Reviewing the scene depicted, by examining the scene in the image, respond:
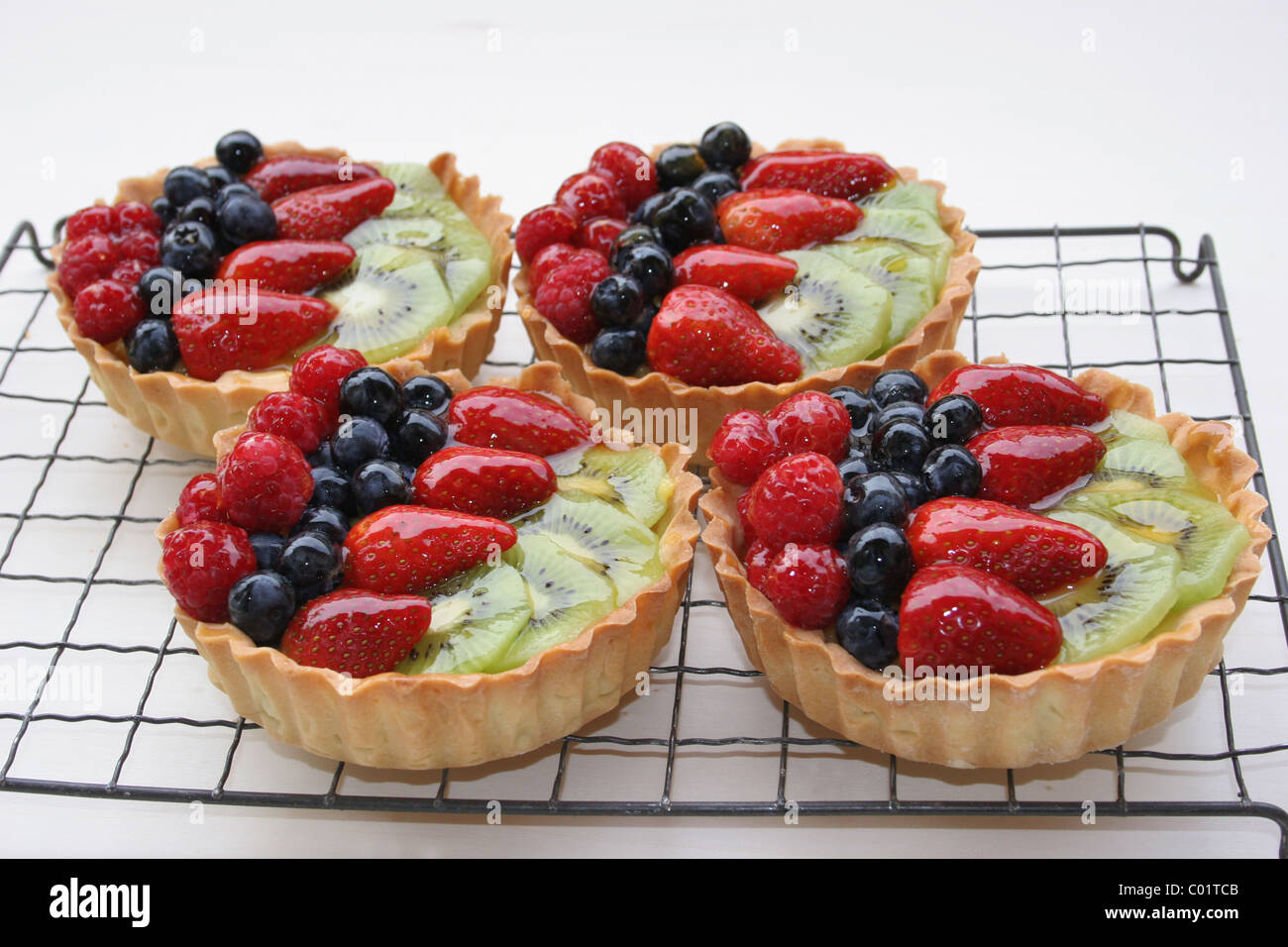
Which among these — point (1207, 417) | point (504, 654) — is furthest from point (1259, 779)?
point (504, 654)

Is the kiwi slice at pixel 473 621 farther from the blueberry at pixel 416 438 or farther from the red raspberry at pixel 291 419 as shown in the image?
the red raspberry at pixel 291 419

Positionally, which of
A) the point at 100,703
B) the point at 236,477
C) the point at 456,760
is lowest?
the point at 100,703

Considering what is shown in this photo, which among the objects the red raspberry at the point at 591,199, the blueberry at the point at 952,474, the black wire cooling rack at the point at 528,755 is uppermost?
the red raspberry at the point at 591,199

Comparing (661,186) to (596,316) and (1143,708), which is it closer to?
(596,316)

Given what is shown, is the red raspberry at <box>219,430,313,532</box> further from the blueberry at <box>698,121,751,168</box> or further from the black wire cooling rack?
the blueberry at <box>698,121,751,168</box>

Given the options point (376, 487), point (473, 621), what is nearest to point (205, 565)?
point (376, 487)

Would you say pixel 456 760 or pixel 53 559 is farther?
pixel 53 559

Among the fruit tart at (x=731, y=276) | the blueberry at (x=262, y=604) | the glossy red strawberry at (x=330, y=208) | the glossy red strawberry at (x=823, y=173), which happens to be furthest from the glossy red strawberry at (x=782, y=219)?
the blueberry at (x=262, y=604)
